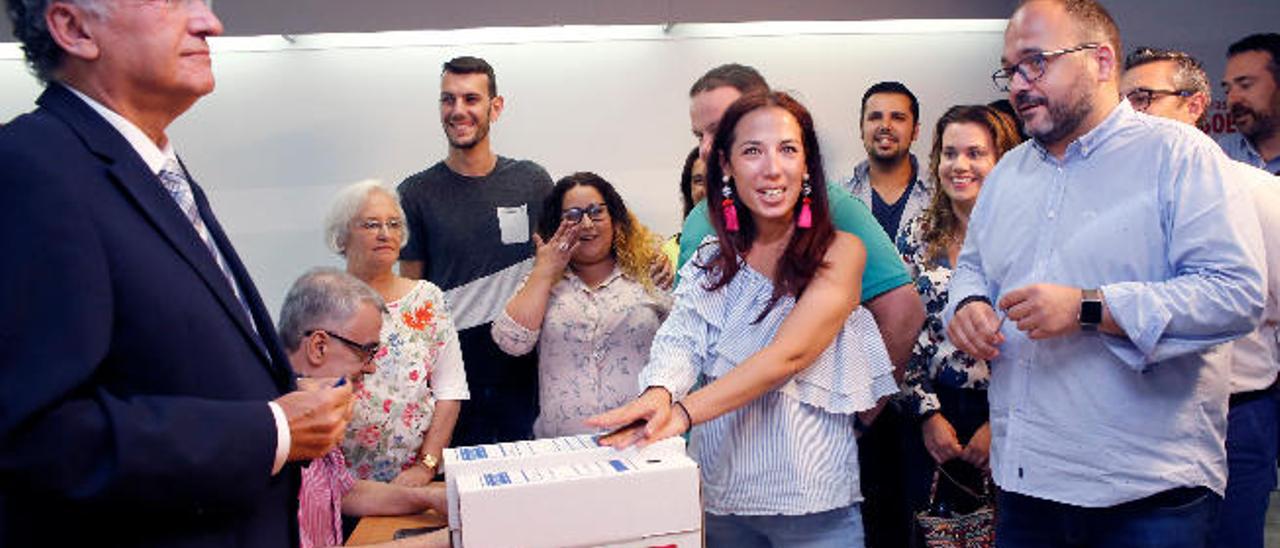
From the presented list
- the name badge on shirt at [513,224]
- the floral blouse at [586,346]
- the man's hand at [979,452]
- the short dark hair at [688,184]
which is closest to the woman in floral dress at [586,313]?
the floral blouse at [586,346]

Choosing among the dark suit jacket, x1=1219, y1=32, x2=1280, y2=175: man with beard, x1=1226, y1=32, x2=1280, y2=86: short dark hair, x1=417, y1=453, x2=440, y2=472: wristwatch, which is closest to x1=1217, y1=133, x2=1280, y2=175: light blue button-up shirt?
x1=1219, y1=32, x2=1280, y2=175: man with beard

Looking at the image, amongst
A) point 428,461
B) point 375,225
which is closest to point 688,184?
point 375,225

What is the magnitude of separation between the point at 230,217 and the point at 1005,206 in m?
3.66

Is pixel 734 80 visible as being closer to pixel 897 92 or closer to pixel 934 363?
pixel 934 363

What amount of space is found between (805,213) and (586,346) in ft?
4.06

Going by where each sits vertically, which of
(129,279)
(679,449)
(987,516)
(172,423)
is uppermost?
(129,279)

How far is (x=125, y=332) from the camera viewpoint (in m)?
1.20

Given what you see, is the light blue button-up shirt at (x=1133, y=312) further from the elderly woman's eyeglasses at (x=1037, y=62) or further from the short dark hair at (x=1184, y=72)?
the short dark hair at (x=1184, y=72)

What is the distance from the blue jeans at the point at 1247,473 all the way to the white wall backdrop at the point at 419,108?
2630mm

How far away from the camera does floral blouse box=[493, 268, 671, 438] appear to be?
318 centimetres

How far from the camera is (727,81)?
111 inches

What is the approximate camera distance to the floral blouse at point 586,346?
3.18 metres

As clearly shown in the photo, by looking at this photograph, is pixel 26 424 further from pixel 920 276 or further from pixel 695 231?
pixel 920 276

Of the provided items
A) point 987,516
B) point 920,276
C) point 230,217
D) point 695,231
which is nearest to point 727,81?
point 695,231
